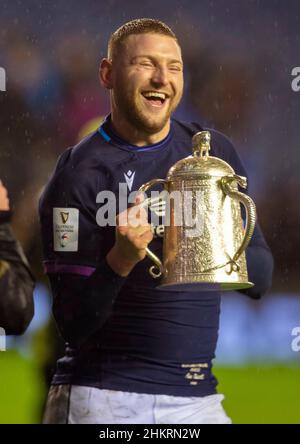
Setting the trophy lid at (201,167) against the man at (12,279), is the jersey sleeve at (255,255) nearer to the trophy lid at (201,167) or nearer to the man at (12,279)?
the trophy lid at (201,167)

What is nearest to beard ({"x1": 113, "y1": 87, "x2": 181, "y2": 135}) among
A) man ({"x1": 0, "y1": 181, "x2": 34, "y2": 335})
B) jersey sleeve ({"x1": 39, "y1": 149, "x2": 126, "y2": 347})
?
jersey sleeve ({"x1": 39, "y1": 149, "x2": 126, "y2": 347})

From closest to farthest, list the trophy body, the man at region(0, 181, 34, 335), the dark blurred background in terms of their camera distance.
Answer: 1. the man at region(0, 181, 34, 335)
2. the trophy body
3. the dark blurred background

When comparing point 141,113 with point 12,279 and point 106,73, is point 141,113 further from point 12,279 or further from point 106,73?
→ point 12,279

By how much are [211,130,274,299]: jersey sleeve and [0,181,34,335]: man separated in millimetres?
467

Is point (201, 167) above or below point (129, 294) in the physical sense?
above

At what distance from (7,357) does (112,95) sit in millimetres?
1319

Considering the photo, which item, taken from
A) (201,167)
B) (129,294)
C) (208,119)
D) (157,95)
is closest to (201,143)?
(201,167)

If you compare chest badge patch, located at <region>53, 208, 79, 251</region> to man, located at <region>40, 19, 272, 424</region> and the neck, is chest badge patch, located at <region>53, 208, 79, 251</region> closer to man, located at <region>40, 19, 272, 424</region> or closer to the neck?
man, located at <region>40, 19, 272, 424</region>

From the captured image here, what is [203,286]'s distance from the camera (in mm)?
1485

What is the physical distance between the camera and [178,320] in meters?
1.57

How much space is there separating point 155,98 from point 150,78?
4cm

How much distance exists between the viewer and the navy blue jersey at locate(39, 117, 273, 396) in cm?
155

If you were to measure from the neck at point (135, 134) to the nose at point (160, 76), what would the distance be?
0.32ft

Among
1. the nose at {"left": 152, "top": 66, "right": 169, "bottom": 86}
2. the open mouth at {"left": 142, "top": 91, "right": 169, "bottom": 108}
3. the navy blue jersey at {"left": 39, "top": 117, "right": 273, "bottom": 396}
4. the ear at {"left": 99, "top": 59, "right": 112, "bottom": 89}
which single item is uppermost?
the ear at {"left": 99, "top": 59, "right": 112, "bottom": 89}
